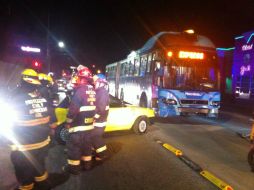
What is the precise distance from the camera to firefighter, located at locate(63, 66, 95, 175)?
23.1ft

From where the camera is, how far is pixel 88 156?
7.30m

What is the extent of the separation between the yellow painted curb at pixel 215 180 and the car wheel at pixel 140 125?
4.50 meters

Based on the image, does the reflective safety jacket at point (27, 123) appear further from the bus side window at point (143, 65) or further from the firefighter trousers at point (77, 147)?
the bus side window at point (143, 65)

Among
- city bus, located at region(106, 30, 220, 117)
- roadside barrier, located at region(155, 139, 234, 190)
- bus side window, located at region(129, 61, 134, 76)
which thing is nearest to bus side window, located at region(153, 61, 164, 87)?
city bus, located at region(106, 30, 220, 117)

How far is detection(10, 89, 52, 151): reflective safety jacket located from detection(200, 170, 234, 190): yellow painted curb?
3.19 metres

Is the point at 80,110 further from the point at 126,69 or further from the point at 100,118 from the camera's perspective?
the point at 126,69

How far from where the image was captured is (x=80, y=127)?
7.12 m

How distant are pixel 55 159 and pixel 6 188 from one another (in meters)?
2.12

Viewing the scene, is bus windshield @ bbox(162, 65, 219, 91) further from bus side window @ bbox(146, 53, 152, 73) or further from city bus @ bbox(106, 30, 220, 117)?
bus side window @ bbox(146, 53, 152, 73)

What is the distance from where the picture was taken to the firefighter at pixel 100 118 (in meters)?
7.98

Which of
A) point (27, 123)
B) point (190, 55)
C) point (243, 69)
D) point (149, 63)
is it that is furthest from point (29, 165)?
point (243, 69)

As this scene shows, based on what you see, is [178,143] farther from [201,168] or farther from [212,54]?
[212,54]

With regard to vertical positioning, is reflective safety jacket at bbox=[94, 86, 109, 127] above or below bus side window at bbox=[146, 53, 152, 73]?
below

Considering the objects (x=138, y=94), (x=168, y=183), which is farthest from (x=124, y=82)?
(x=168, y=183)
